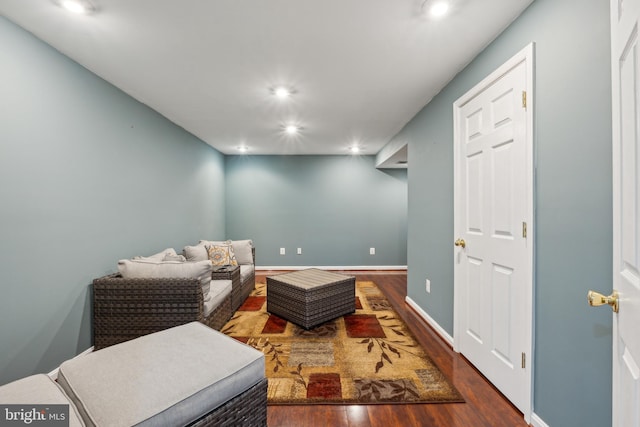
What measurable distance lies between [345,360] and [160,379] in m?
1.49

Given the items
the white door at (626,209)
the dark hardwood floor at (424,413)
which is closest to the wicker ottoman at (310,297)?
the dark hardwood floor at (424,413)

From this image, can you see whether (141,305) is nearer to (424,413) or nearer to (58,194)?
(58,194)

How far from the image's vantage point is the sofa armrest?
2109 mm

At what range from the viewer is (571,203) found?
1279mm

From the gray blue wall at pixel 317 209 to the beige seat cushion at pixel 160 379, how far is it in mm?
4153

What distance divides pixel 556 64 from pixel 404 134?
2.39m

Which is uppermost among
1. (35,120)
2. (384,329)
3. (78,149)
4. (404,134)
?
(404,134)

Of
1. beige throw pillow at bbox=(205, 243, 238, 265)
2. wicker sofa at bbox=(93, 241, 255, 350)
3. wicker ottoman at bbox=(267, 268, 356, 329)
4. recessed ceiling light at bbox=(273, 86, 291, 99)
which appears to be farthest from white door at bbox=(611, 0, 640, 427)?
beige throw pillow at bbox=(205, 243, 238, 265)

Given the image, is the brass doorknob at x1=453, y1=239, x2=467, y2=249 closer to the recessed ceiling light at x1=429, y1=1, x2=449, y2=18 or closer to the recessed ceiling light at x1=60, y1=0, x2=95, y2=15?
the recessed ceiling light at x1=429, y1=1, x2=449, y2=18

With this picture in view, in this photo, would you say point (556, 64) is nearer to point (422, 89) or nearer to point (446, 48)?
point (446, 48)

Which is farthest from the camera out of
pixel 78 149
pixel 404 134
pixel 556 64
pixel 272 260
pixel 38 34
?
pixel 272 260

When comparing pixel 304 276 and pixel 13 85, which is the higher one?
pixel 13 85

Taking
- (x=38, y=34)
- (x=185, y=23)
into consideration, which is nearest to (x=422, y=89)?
(x=185, y=23)

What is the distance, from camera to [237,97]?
107 inches
